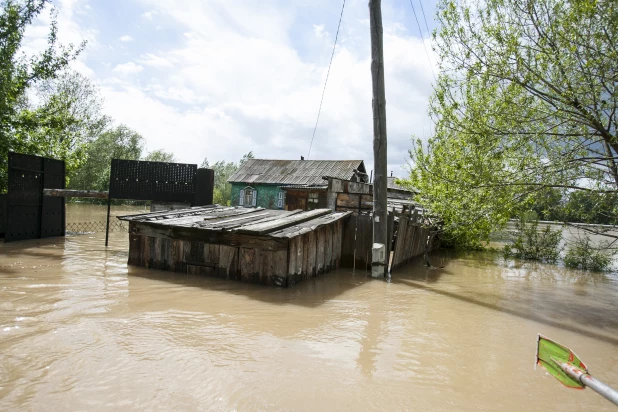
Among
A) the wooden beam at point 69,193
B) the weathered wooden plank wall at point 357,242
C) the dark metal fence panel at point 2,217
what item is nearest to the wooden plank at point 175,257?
the weathered wooden plank wall at point 357,242

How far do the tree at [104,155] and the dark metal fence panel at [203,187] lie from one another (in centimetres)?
2644

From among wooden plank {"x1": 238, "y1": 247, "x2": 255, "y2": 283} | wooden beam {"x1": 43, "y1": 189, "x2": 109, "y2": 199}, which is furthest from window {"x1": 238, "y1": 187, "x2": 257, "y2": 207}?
wooden plank {"x1": 238, "y1": 247, "x2": 255, "y2": 283}

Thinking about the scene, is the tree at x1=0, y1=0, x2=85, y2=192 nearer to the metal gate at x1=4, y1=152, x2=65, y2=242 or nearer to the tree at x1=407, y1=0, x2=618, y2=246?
the metal gate at x1=4, y1=152, x2=65, y2=242

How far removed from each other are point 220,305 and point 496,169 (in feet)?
19.4

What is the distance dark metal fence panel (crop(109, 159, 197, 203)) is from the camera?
45.8 feet

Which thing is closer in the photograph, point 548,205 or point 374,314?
point 374,314

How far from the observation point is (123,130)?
48281mm

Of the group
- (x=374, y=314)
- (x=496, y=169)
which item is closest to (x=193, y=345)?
(x=374, y=314)

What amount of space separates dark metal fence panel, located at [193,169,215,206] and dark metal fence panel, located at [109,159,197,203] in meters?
0.14

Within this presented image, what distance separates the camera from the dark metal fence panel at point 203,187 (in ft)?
47.8

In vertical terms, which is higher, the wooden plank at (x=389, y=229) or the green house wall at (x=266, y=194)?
the green house wall at (x=266, y=194)

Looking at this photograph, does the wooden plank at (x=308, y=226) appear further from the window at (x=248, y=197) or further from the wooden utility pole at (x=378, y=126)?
the window at (x=248, y=197)

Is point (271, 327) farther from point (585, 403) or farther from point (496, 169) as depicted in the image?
point (496, 169)

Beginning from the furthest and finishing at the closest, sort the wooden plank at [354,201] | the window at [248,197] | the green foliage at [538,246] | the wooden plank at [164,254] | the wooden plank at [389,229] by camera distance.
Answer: the window at [248,197]
the green foliage at [538,246]
the wooden plank at [354,201]
the wooden plank at [389,229]
the wooden plank at [164,254]
